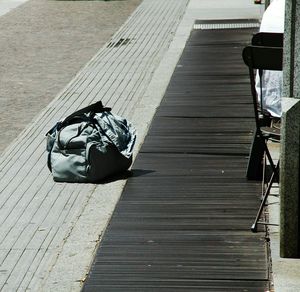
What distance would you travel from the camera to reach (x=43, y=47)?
17109 millimetres

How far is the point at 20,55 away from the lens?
16.4 meters

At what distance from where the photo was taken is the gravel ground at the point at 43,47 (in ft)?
41.1

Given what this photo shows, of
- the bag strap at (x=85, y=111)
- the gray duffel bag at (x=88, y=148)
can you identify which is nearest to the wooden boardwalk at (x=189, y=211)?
the gray duffel bag at (x=88, y=148)

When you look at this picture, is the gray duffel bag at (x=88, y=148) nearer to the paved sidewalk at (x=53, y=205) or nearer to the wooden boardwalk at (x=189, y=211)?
the paved sidewalk at (x=53, y=205)

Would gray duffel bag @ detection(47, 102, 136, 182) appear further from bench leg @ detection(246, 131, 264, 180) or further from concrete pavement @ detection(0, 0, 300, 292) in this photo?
bench leg @ detection(246, 131, 264, 180)

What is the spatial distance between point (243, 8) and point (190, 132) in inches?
427

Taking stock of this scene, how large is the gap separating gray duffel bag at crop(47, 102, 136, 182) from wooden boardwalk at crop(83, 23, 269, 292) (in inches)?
9.2

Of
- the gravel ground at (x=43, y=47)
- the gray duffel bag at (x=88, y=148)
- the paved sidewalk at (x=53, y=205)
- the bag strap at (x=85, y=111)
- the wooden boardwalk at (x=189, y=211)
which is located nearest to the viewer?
the wooden boardwalk at (x=189, y=211)

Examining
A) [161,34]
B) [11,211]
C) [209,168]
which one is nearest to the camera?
[11,211]

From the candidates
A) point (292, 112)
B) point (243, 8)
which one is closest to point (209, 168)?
point (292, 112)

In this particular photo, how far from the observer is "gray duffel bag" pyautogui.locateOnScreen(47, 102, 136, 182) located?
8.53m

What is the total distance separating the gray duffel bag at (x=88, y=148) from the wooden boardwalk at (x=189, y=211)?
0.23 metres

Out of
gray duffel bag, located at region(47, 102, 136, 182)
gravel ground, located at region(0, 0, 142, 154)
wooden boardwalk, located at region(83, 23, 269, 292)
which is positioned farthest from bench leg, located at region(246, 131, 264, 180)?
gravel ground, located at region(0, 0, 142, 154)

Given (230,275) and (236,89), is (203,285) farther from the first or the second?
(236,89)
